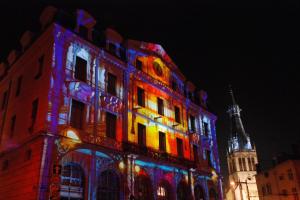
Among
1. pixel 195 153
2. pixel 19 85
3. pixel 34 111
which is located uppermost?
pixel 19 85

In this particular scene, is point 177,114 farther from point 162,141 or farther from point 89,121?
point 89,121

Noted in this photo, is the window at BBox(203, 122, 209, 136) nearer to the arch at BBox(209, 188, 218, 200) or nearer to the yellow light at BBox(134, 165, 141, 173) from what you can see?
the arch at BBox(209, 188, 218, 200)

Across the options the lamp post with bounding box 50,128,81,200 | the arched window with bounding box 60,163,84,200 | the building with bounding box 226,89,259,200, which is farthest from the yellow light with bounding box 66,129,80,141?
the building with bounding box 226,89,259,200

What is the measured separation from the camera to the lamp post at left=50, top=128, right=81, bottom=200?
53.2ft

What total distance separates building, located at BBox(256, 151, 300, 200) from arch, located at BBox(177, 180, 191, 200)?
27.7 metres

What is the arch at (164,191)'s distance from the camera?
24203mm

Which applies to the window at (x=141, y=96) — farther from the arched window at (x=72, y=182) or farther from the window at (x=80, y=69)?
the arched window at (x=72, y=182)

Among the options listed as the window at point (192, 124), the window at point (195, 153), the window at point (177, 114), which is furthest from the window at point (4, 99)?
the window at point (195, 153)

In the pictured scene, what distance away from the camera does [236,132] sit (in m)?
123

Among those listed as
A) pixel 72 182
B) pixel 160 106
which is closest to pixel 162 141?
pixel 160 106

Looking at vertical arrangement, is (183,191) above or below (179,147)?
below

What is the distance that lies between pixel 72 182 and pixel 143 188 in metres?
7.11

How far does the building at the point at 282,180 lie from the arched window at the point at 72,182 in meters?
40.2

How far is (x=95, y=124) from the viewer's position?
20250 mm
